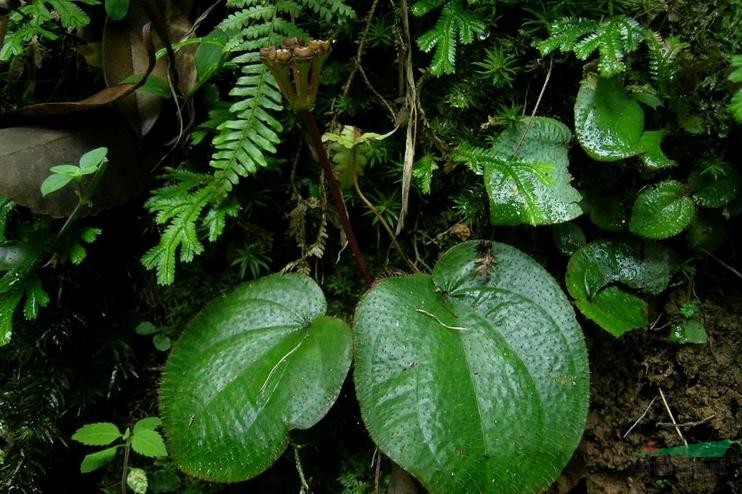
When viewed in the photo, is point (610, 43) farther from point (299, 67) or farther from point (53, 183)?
point (53, 183)

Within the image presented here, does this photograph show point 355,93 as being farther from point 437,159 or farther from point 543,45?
point 543,45

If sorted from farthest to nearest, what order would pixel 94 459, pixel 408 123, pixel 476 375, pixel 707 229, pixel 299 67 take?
1. pixel 408 123
2. pixel 707 229
3. pixel 94 459
4. pixel 476 375
5. pixel 299 67

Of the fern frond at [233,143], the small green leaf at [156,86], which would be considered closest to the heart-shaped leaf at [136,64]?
the small green leaf at [156,86]

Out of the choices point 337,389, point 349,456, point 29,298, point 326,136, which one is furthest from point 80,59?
point 349,456

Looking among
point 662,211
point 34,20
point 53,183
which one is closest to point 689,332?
point 662,211

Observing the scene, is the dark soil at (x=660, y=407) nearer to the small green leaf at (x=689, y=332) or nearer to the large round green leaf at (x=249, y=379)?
the small green leaf at (x=689, y=332)

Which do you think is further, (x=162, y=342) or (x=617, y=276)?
(x=162, y=342)
